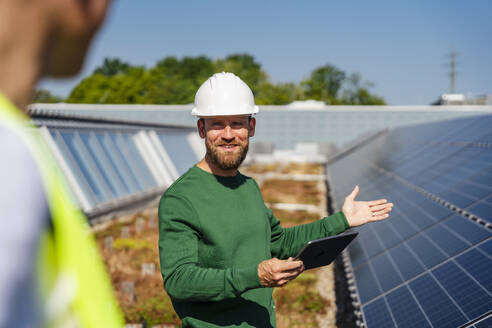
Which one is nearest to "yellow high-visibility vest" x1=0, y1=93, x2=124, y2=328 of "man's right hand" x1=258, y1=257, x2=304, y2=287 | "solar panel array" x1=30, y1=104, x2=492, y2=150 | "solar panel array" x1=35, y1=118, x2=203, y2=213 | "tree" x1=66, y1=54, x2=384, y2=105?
"man's right hand" x1=258, y1=257, x2=304, y2=287

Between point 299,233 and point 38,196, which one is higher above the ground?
point 38,196

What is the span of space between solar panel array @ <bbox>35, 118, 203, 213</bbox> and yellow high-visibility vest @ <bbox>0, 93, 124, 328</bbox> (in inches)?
483

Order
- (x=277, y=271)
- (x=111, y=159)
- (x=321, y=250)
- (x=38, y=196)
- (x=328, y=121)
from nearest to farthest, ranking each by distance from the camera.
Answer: (x=38, y=196) → (x=277, y=271) → (x=321, y=250) → (x=111, y=159) → (x=328, y=121)

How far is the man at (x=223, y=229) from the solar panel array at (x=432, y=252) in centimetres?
161

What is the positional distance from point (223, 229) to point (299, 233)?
78 cm

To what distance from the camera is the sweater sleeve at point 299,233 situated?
3230mm

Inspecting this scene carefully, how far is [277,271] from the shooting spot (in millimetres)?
2342

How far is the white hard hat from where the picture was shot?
9.81 feet

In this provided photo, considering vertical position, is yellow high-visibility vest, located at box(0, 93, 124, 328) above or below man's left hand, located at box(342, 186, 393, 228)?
above

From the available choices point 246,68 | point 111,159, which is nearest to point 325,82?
point 246,68

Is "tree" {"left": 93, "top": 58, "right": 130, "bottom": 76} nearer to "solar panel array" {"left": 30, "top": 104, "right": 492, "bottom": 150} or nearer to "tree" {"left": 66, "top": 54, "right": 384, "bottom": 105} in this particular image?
"tree" {"left": 66, "top": 54, "right": 384, "bottom": 105}

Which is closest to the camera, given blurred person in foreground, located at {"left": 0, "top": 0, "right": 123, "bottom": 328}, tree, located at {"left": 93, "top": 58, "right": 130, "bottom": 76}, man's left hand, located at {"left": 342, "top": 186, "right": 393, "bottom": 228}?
blurred person in foreground, located at {"left": 0, "top": 0, "right": 123, "bottom": 328}

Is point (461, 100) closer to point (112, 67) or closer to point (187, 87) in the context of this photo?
point (187, 87)

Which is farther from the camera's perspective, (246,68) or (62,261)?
(246,68)
